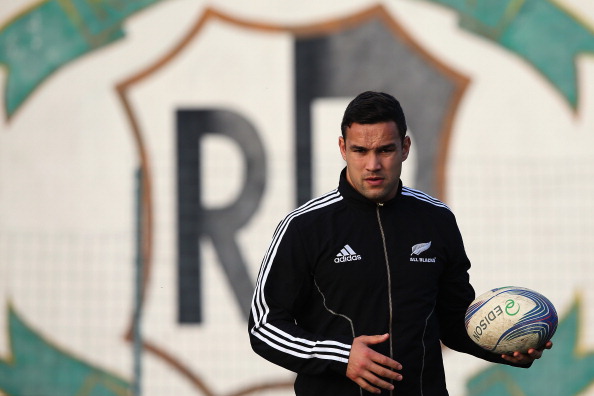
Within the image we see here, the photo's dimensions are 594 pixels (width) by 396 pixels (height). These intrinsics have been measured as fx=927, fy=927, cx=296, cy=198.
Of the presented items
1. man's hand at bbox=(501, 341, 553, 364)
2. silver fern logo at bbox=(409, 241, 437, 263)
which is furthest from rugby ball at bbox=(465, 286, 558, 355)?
silver fern logo at bbox=(409, 241, 437, 263)

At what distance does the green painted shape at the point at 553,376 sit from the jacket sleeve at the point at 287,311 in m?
4.71

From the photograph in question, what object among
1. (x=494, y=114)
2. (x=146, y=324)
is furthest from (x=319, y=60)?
(x=146, y=324)

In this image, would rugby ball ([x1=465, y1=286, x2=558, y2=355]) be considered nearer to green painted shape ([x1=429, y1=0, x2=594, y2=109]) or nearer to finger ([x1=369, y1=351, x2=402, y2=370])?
finger ([x1=369, y1=351, x2=402, y2=370])

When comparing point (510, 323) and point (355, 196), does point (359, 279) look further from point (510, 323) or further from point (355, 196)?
point (510, 323)

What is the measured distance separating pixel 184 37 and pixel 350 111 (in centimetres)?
490

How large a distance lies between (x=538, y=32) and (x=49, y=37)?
4340 millimetres

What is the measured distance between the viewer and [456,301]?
3812 millimetres

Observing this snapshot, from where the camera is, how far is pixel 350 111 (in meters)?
3.55

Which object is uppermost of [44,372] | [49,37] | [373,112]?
[49,37]

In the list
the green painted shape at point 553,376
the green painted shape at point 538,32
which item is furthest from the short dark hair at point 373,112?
the green painted shape at point 553,376

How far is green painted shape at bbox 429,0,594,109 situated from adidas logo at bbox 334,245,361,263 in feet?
16.1

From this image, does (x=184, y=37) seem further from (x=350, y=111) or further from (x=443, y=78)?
(x=350, y=111)

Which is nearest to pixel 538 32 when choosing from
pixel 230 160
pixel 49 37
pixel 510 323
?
pixel 230 160

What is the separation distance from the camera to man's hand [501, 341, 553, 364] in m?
3.60
